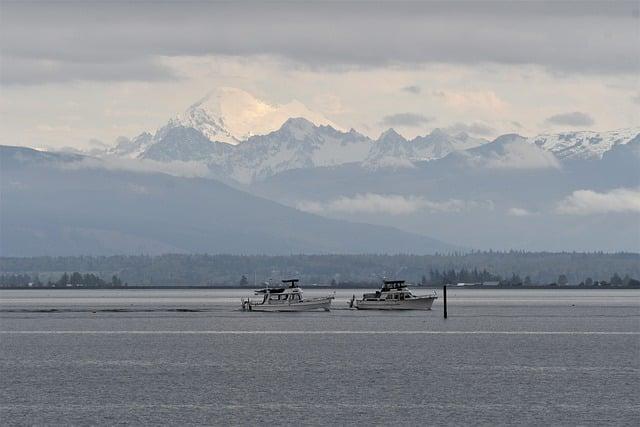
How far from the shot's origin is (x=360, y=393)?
131125mm

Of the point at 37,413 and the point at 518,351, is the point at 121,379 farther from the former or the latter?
the point at 518,351

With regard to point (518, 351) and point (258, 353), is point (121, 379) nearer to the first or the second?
point (258, 353)

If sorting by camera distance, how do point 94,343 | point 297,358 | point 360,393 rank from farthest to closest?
point 94,343 < point 297,358 < point 360,393

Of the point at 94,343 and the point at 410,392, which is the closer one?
the point at 410,392

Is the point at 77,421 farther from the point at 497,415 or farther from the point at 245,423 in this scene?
the point at 497,415

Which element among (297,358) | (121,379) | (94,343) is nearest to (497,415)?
(121,379)

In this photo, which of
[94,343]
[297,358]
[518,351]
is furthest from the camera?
[94,343]

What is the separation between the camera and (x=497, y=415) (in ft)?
383

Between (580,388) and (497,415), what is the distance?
860 inches

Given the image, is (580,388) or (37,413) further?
(580,388)

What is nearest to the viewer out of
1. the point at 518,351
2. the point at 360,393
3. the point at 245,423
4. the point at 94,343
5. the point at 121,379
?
the point at 245,423

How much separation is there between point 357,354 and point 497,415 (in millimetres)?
59184

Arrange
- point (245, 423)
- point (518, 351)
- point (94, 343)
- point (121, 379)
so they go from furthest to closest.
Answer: point (94, 343)
point (518, 351)
point (121, 379)
point (245, 423)

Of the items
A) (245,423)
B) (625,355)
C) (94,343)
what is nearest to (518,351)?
(625,355)
